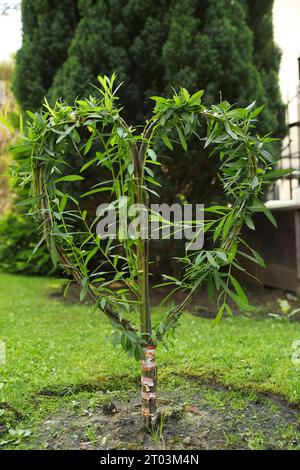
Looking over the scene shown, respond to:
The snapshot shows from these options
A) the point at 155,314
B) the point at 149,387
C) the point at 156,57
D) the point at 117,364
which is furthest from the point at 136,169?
the point at 156,57

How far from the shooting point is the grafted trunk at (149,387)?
1928 millimetres

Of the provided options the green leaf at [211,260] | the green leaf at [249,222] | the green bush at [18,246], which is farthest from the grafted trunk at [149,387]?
the green bush at [18,246]

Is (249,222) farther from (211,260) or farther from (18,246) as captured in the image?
(18,246)

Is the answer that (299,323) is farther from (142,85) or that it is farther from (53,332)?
(142,85)

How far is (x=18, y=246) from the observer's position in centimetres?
838

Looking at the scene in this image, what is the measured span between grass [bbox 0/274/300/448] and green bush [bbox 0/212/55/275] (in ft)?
11.7

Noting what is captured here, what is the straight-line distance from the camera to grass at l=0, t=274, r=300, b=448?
2318mm

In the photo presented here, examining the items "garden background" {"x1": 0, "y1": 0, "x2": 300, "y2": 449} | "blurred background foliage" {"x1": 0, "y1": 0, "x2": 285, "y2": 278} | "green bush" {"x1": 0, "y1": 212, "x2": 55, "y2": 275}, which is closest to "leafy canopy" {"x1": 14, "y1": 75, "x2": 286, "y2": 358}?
"garden background" {"x1": 0, "y1": 0, "x2": 300, "y2": 449}

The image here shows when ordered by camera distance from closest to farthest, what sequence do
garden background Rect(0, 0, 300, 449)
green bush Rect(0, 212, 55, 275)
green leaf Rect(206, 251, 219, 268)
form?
green leaf Rect(206, 251, 219, 268), garden background Rect(0, 0, 300, 449), green bush Rect(0, 212, 55, 275)

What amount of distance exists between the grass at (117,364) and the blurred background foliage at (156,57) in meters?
1.52

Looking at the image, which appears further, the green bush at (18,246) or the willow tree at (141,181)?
the green bush at (18,246)

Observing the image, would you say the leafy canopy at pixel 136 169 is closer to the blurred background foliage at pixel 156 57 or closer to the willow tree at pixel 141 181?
the willow tree at pixel 141 181

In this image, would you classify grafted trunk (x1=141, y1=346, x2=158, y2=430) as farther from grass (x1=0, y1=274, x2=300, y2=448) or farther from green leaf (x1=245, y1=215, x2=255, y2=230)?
green leaf (x1=245, y1=215, x2=255, y2=230)

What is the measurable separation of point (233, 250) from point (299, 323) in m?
2.62
